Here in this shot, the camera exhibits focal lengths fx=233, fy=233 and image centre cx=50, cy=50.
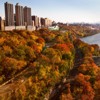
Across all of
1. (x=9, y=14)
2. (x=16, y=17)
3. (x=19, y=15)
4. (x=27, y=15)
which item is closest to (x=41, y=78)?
(x=9, y=14)

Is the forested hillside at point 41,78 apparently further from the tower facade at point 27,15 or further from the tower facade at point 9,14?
the tower facade at point 27,15

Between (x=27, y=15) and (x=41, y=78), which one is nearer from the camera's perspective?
(x=41, y=78)

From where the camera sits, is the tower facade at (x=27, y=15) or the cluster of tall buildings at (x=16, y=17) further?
the tower facade at (x=27, y=15)

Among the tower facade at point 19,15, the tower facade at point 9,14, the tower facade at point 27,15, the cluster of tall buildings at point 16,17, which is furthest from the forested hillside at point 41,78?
the tower facade at point 27,15

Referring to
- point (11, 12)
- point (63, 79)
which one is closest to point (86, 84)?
point (63, 79)

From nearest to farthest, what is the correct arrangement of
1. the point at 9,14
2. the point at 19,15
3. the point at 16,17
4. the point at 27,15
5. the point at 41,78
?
the point at 41,78, the point at 9,14, the point at 16,17, the point at 19,15, the point at 27,15

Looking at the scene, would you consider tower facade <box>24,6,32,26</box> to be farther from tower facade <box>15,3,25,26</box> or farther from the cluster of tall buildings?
tower facade <box>15,3,25,26</box>

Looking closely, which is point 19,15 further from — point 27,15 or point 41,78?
point 41,78

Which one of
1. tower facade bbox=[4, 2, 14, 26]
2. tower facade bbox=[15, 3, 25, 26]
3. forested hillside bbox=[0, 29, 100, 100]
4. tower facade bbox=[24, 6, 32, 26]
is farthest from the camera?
tower facade bbox=[24, 6, 32, 26]

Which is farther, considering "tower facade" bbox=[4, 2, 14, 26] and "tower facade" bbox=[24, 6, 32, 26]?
"tower facade" bbox=[24, 6, 32, 26]

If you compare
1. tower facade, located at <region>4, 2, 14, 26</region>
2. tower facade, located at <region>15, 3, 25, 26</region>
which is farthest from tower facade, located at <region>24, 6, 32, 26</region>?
tower facade, located at <region>4, 2, 14, 26</region>

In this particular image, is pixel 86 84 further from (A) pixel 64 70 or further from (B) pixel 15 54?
(B) pixel 15 54

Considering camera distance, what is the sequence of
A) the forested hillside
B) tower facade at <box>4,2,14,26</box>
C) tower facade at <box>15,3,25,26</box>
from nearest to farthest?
the forested hillside < tower facade at <box>4,2,14,26</box> < tower facade at <box>15,3,25,26</box>
